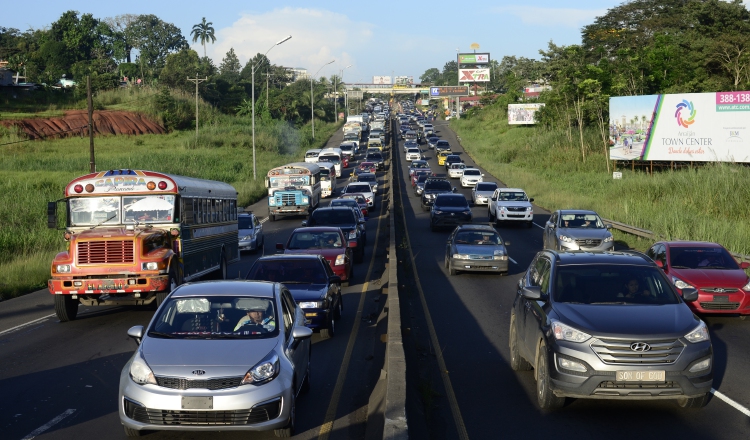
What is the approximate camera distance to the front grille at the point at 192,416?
24.1ft

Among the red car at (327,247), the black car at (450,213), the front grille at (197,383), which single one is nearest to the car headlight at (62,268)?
the red car at (327,247)

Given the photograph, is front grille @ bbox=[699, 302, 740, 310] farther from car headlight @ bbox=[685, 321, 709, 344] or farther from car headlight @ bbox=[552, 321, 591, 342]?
car headlight @ bbox=[552, 321, 591, 342]

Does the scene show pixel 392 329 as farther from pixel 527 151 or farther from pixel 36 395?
pixel 527 151

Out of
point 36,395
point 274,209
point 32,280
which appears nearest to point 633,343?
point 36,395

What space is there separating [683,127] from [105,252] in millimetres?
36970

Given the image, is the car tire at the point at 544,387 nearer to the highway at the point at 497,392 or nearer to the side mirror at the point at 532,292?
the highway at the point at 497,392

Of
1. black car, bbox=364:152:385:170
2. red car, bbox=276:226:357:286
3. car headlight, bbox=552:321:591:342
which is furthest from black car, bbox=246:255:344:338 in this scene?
black car, bbox=364:152:385:170

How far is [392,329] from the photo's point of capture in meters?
11.3

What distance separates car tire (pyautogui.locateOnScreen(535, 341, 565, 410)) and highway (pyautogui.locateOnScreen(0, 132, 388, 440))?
2.04m

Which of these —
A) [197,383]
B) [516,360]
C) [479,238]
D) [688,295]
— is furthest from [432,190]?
[197,383]

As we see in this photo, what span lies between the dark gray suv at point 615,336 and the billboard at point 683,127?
116 feet

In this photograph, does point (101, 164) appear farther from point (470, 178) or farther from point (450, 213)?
point (450, 213)

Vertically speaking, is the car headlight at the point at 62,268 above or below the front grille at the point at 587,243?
above

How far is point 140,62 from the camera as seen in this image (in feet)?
455
